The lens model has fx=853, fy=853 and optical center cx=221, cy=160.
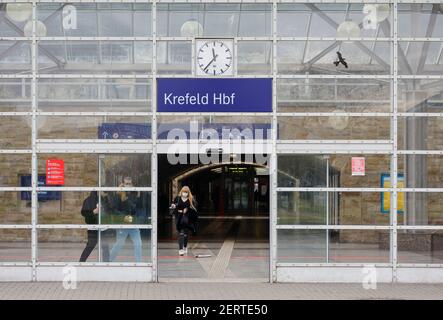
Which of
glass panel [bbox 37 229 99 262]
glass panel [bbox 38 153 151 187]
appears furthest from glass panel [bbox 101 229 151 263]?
glass panel [bbox 38 153 151 187]

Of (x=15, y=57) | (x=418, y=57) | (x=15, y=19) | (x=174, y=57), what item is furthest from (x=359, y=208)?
(x=15, y=19)

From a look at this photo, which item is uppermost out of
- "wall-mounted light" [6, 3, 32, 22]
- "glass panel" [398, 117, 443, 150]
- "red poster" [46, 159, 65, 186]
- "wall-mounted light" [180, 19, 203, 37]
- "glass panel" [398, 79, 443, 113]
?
"wall-mounted light" [6, 3, 32, 22]

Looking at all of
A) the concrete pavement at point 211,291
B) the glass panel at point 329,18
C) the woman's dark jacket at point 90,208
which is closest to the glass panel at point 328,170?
the concrete pavement at point 211,291

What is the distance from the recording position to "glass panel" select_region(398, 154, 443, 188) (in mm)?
13195

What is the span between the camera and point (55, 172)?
43.3 ft

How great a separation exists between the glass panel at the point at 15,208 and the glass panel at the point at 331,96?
4.17m

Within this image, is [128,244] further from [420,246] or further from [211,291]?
[420,246]

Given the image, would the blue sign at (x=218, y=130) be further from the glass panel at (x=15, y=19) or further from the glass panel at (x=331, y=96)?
the glass panel at (x=15, y=19)

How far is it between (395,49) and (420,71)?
1.72ft

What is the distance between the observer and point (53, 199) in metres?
13.2

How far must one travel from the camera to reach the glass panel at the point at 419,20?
1338 centimetres

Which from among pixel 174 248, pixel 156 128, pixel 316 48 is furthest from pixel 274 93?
pixel 174 248

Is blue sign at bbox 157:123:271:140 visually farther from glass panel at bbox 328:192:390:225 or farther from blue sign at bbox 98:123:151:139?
glass panel at bbox 328:192:390:225

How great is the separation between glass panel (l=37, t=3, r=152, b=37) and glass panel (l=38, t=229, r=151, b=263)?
3.07 m
